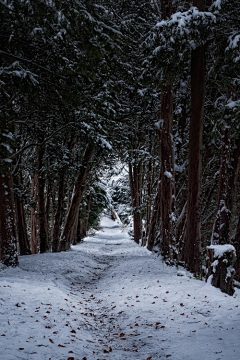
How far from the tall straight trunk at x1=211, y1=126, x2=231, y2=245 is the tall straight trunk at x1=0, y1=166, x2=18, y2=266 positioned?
6.42 metres

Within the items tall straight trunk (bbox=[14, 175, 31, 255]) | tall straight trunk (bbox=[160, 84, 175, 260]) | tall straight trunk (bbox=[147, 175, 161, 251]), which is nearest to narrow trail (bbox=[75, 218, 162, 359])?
tall straight trunk (bbox=[160, 84, 175, 260])

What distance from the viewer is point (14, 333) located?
15.1 ft

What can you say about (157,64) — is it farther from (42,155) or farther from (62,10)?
(42,155)

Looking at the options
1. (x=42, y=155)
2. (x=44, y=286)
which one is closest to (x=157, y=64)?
(x=44, y=286)

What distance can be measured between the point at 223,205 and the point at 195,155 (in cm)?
185

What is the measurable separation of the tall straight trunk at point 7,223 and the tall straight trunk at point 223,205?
6.42 meters

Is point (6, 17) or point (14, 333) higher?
point (6, 17)

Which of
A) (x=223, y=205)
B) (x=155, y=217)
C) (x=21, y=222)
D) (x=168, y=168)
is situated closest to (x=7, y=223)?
(x=21, y=222)

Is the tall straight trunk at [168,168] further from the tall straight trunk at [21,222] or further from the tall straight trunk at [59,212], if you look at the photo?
the tall straight trunk at [21,222]

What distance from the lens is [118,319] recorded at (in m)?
6.38

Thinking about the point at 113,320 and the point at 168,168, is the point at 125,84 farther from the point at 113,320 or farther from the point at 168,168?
the point at 113,320

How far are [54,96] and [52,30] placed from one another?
2.33m

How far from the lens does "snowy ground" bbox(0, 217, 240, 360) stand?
4.36 meters

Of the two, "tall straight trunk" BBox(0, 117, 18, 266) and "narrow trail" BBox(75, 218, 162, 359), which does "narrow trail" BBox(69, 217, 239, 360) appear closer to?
"narrow trail" BBox(75, 218, 162, 359)
